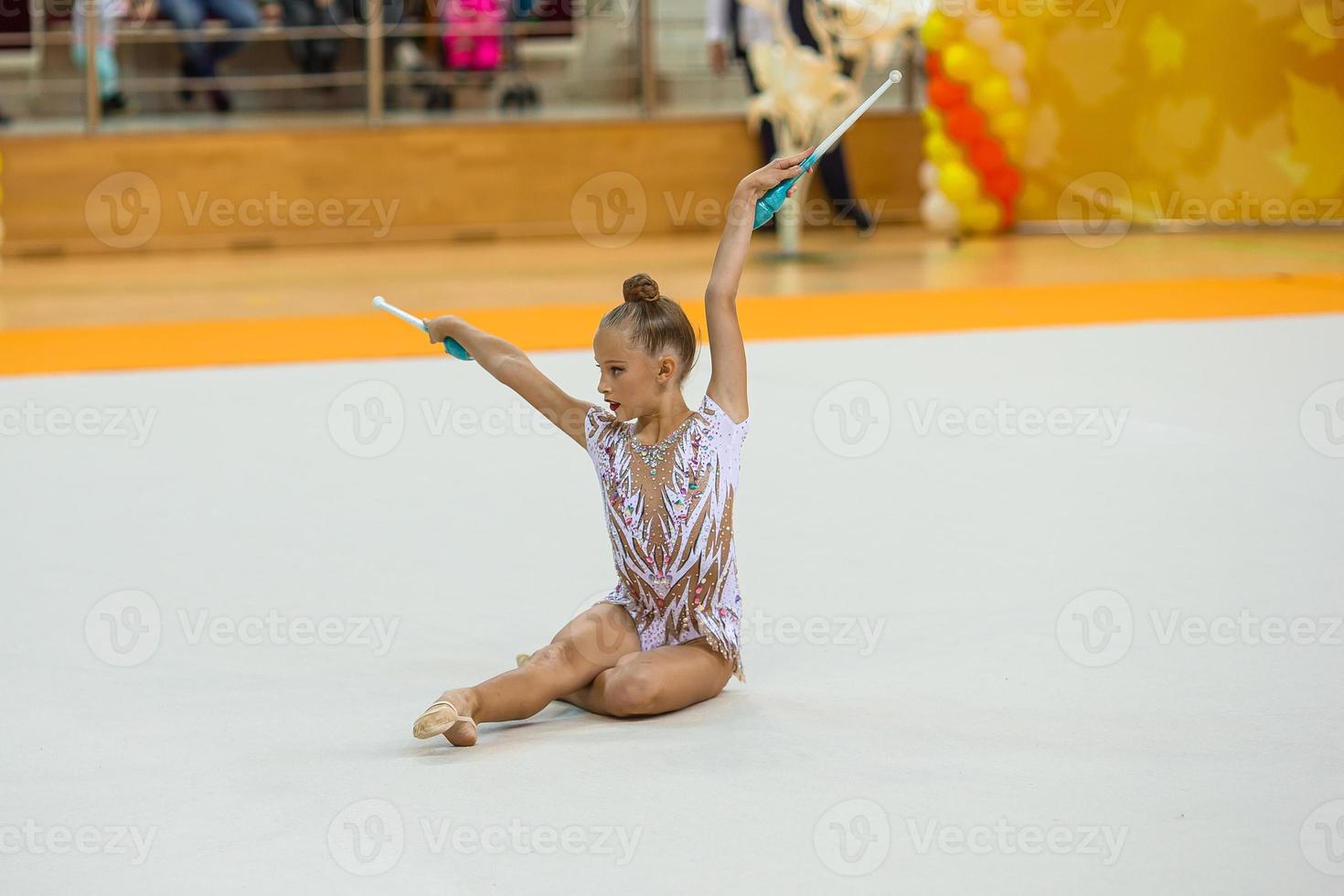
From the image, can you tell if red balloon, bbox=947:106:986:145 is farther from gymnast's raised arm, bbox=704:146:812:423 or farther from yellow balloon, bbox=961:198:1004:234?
gymnast's raised arm, bbox=704:146:812:423

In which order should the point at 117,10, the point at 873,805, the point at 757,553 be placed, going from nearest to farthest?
the point at 873,805, the point at 757,553, the point at 117,10

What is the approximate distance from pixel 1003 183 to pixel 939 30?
2.90 feet

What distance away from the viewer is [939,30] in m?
7.65

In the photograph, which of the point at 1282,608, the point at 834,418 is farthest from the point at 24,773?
the point at 834,418

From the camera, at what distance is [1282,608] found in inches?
109

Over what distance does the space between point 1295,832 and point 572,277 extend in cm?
528

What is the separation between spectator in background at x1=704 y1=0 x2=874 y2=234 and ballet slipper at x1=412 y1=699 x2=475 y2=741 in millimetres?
5586

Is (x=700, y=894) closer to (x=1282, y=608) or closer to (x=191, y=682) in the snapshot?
(x=191, y=682)

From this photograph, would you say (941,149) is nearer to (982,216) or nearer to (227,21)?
(982,216)

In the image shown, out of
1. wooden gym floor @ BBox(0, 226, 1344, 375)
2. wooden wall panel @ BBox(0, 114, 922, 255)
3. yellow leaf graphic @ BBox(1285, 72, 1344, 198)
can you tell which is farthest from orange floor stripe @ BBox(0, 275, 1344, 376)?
wooden wall panel @ BBox(0, 114, 922, 255)

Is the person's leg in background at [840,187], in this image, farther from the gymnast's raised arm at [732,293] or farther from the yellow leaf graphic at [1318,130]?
the gymnast's raised arm at [732,293]

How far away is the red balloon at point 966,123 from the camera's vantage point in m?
7.86

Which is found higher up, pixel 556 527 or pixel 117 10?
pixel 117 10

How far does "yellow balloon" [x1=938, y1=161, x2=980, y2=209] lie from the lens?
26.3 feet
